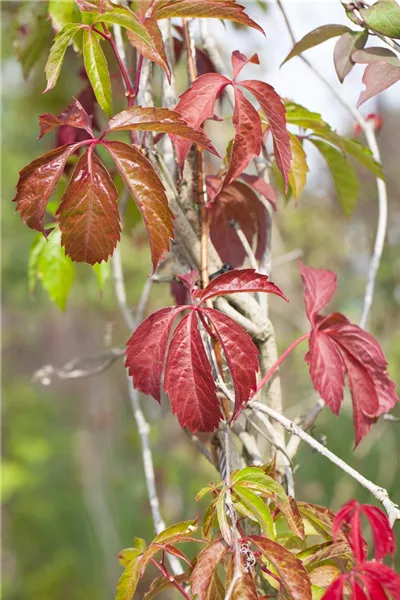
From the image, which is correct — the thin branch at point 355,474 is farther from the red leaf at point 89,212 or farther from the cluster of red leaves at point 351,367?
the red leaf at point 89,212

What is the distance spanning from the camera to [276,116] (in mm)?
662

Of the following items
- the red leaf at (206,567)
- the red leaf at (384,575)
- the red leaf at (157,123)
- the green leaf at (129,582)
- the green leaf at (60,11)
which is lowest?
the red leaf at (384,575)

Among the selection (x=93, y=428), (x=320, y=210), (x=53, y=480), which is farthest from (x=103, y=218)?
(x=93, y=428)

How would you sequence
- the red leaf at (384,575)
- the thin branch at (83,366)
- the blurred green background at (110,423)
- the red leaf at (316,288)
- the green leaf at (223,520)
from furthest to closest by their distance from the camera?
the blurred green background at (110,423) < the thin branch at (83,366) < the red leaf at (316,288) < the green leaf at (223,520) < the red leaf at (384,575)

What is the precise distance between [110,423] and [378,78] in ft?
34.3

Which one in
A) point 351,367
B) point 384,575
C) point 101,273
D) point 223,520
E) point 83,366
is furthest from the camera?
point 83,366

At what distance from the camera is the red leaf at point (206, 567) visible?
55 centimetres

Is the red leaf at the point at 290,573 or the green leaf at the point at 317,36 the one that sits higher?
the green leaf at the point at 317,36

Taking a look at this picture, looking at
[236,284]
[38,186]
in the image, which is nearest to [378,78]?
[236,284]

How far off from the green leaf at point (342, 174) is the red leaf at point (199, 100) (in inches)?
11.4

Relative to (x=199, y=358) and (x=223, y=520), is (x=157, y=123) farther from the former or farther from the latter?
(x=223, y=520)

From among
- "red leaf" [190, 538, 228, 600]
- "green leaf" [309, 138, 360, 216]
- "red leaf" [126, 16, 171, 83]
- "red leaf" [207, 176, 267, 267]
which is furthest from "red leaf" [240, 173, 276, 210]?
"red leaf" [190, 538, 228, 600]

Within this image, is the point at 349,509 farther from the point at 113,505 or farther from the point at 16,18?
the point at 113,505

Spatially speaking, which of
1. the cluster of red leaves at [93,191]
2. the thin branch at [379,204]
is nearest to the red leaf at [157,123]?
the cluster of red leaves at [93,191]
